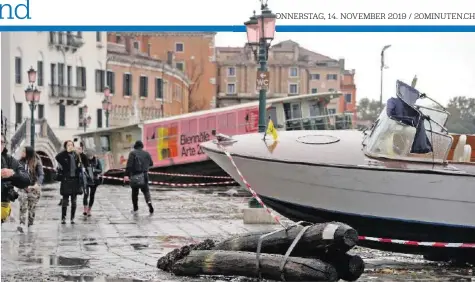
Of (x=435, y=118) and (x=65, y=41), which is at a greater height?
(x=65, y=41)

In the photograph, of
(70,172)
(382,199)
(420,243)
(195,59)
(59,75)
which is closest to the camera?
(382,199)

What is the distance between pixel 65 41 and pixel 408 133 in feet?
161

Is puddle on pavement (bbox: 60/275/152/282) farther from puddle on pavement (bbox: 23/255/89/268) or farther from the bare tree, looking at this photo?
the bare tree

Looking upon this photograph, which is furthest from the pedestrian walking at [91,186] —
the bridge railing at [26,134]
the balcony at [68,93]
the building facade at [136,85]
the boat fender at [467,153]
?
the building facade at [136,85]

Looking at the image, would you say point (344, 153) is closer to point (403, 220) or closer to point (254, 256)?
point (403, 220)

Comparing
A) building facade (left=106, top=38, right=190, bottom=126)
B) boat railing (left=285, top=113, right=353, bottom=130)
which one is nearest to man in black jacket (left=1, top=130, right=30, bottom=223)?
boat railing (left=285, top=113, right=353, bottom=130)

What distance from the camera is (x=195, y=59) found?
8988 cm

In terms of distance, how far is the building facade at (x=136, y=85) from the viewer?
65.4 m

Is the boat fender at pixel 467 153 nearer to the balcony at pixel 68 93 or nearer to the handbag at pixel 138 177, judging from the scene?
the handbag at pixel 138 177

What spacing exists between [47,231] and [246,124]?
2215 centimetres

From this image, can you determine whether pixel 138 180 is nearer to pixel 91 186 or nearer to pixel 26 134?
pixel 91 186

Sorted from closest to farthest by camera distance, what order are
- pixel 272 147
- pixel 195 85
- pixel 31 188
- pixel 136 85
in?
pixel 272 147, pixel 31 188, pixel 136 85, pixel 195 85

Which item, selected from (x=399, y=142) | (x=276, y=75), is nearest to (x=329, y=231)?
(x=399, y=142)

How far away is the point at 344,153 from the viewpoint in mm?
11883
